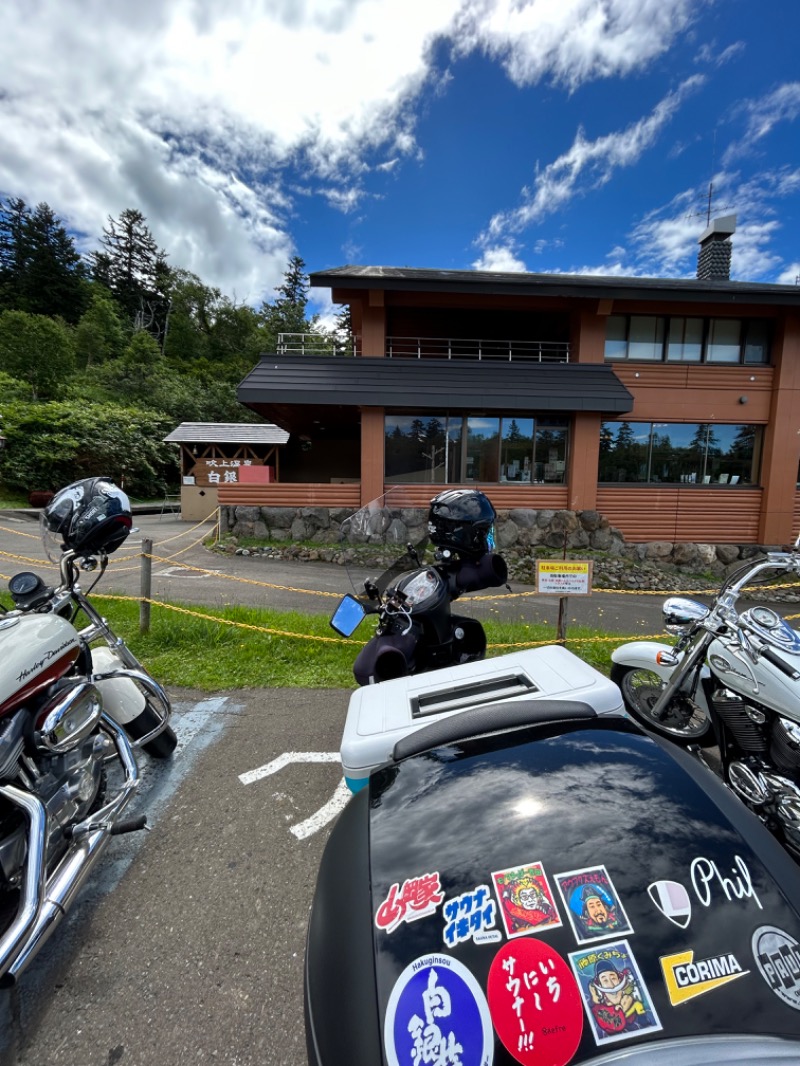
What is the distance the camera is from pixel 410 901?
94 cm

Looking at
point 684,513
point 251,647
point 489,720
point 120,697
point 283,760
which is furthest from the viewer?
point 684,513

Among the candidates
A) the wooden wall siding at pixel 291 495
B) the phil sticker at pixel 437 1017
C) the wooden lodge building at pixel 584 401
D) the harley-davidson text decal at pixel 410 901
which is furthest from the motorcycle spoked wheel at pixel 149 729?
the wooden lodge building at pixel 584 401

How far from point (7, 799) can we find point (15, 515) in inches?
705

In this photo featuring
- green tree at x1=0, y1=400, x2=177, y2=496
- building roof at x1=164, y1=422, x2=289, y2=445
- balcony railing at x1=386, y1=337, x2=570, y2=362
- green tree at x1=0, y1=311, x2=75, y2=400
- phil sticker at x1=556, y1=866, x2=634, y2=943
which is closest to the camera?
phil sticker at x1=556, y1=866, x2=634, y2=943

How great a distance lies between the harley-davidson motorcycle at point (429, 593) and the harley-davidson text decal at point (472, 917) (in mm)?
1391

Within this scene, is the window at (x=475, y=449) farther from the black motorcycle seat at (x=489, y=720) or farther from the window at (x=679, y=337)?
the black motorcycle seat at (x=489, y=720)

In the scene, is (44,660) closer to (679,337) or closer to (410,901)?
(410,901)

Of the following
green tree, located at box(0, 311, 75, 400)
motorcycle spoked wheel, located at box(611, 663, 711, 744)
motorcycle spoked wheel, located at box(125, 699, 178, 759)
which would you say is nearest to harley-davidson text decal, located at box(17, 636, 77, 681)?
motorcycle spoked wheel, located at box(125, 699, 178, 759)

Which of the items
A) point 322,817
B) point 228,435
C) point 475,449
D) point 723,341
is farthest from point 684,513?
point 228,435

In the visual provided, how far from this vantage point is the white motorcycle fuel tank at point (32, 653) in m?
1.77

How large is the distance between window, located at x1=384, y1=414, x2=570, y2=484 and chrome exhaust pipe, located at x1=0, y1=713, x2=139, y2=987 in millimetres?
11328

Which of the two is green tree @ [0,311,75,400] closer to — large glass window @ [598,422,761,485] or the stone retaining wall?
the stone retaining wall

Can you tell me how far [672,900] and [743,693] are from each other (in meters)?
2.01

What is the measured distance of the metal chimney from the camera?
16464mm
